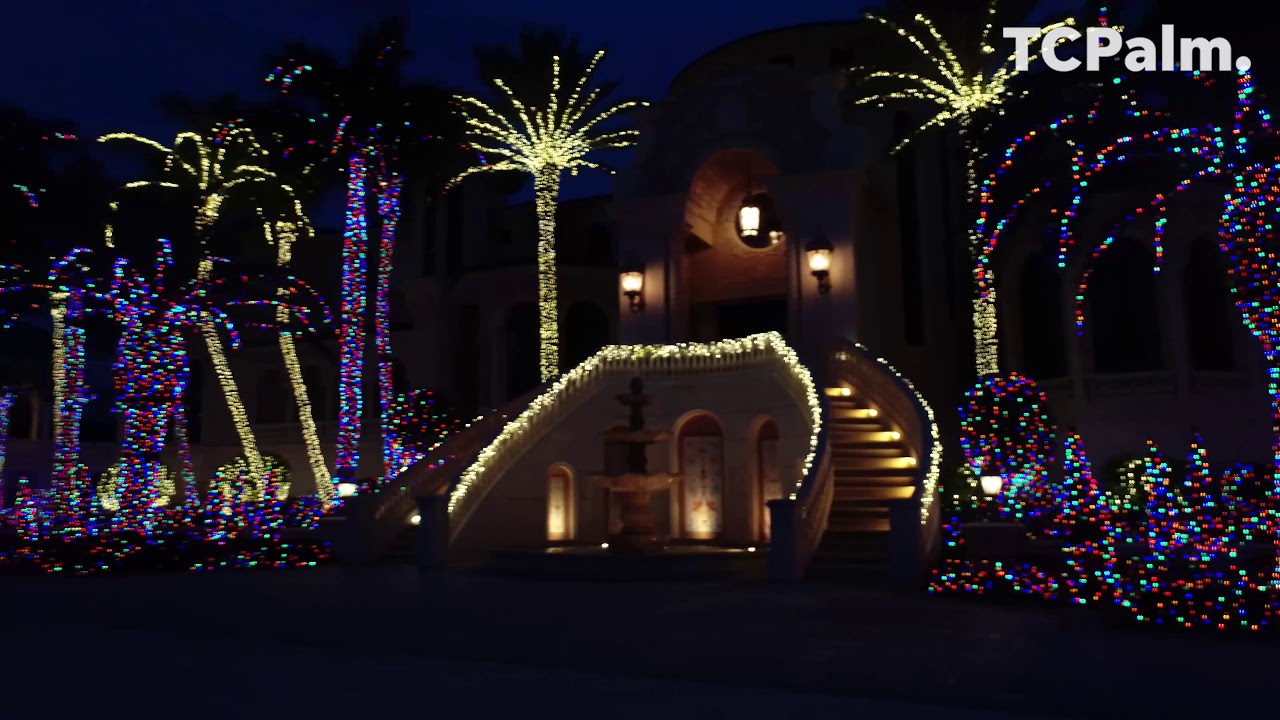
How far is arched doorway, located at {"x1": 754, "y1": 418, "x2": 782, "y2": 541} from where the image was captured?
19938 millimetres

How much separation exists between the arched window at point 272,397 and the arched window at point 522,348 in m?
9.50

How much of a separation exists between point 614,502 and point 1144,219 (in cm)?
1246

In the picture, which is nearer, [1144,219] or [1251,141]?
[1251,141]

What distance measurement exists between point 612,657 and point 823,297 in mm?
14674

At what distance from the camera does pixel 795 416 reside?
19328 mm

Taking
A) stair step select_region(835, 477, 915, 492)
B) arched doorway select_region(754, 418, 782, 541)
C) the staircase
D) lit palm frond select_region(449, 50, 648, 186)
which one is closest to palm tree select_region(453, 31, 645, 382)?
lit palm frond select_region(449, 50, 648, 186)

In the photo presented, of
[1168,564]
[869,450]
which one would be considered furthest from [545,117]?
[1168,564]

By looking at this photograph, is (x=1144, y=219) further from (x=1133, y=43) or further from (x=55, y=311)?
(x=55, y=311)

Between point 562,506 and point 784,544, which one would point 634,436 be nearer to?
point 784,544

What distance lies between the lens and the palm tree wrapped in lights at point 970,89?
19859 mm

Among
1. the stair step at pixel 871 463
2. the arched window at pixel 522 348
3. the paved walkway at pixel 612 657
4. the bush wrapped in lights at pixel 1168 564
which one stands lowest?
the paved walkway at pixel 612 657

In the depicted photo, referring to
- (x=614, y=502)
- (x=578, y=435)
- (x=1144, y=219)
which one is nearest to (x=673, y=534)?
(x=614, y=502)

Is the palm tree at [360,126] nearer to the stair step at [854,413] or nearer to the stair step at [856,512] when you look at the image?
the stair step at [854,413]

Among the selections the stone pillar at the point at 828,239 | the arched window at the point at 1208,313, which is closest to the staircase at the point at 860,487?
the stone pillar at the point at 828,239
